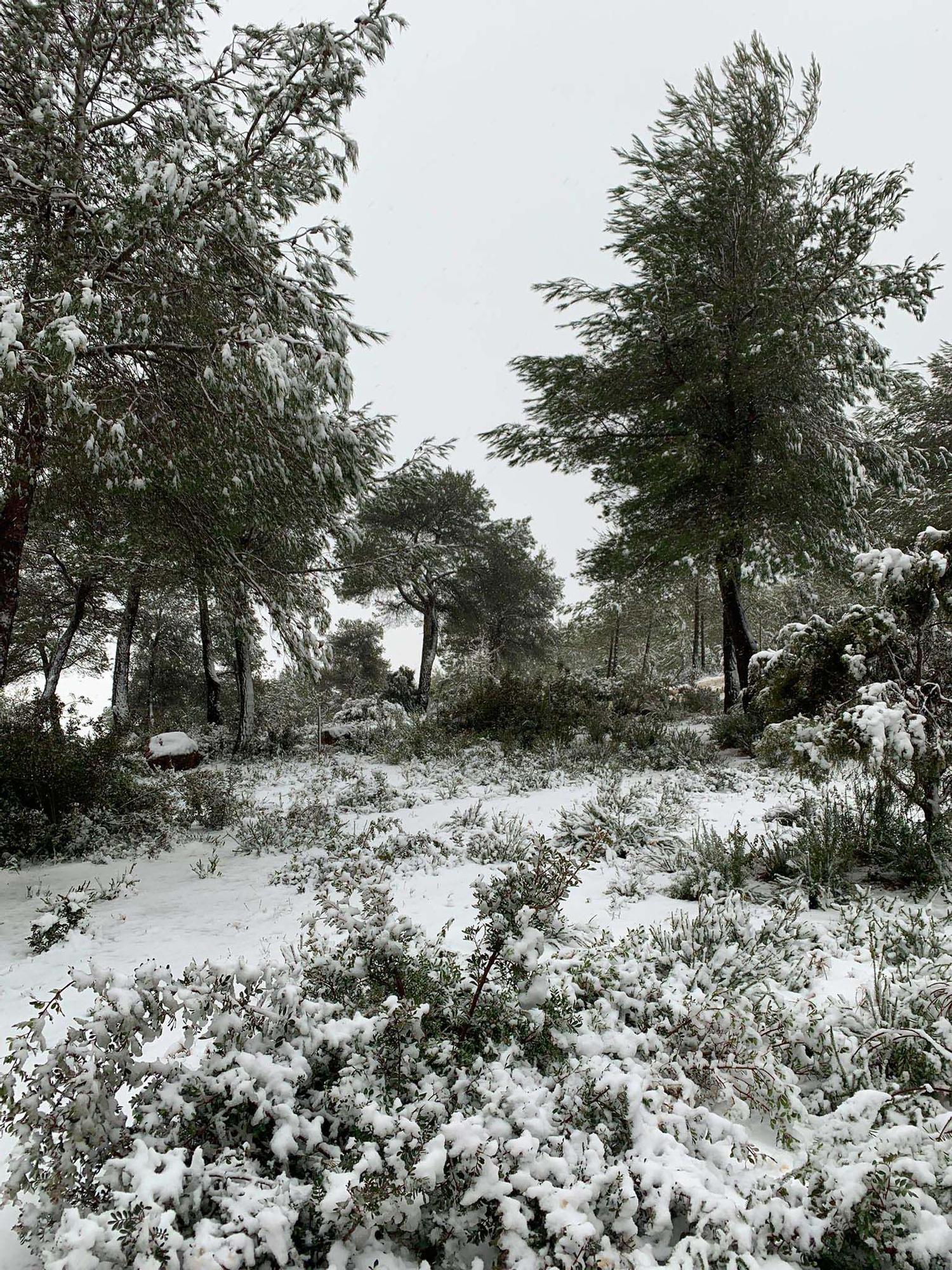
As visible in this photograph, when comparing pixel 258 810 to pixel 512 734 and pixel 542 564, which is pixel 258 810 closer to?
pixel 512 734

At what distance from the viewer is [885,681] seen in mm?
4102

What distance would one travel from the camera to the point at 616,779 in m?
7.53

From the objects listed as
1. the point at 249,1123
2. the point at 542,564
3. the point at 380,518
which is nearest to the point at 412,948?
the point at 249,1123

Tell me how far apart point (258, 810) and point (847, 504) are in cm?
1108

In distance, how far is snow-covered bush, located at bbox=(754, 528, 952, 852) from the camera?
3512mm

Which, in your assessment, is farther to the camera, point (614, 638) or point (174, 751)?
point (614, 638)

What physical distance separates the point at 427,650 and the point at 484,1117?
74.2 feet

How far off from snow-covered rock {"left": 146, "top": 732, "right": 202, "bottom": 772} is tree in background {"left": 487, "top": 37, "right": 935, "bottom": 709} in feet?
32.9

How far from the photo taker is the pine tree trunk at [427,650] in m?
23.2

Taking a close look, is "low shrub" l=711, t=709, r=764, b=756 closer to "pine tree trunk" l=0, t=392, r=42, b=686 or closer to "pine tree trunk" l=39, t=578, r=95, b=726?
"pine tree trunk" l=0, t=392, r=42, b=686

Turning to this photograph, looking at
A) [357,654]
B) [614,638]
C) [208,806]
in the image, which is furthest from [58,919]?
[357,654]

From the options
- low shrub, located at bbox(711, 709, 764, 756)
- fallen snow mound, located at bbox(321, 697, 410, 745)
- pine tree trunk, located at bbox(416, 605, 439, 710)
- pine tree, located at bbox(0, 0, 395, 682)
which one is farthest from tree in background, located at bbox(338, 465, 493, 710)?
pine tree, located at bbox(0, 0, 395, 682)

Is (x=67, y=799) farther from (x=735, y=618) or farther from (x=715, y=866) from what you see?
(x=735, y=618)

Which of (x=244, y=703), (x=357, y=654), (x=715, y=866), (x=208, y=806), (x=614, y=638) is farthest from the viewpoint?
(x=357, y=654)
